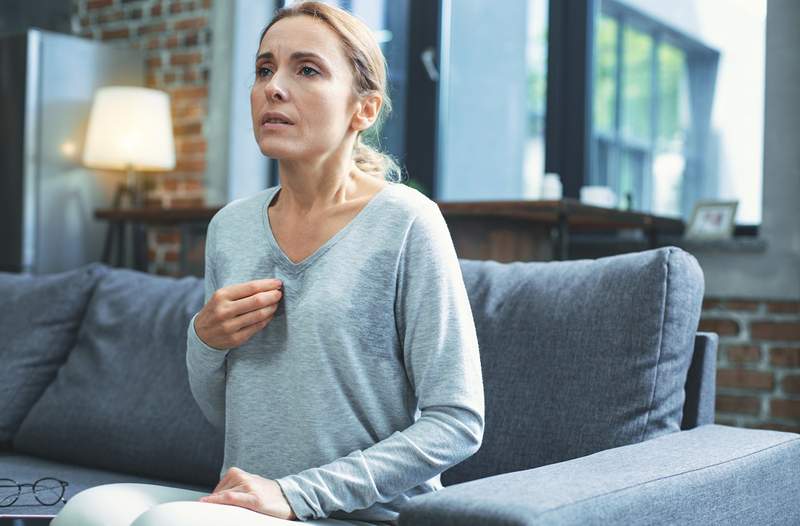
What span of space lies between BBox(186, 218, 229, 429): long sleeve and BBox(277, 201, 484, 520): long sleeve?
277 mm

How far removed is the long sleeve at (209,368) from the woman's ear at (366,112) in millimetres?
300

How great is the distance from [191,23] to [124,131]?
0.73 m

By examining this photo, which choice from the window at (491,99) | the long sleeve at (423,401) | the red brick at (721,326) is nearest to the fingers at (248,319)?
the long sleeve at (423,401)

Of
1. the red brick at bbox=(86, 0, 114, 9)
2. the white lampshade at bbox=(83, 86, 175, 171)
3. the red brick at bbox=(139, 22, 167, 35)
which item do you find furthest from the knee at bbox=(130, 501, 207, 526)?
the red brick at bbox=(86, 0, 114, 9)

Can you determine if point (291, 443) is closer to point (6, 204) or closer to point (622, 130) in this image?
point (622, 130)

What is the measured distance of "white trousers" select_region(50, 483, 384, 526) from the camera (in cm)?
122

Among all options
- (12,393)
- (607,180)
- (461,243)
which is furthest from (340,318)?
(607,180)

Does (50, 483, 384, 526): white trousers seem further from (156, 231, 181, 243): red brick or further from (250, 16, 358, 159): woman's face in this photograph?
(156, 231, 181, 243): red brick

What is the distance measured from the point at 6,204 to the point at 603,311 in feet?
11.5

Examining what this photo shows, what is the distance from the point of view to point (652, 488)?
1268 millimetres

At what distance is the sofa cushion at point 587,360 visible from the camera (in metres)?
1.63

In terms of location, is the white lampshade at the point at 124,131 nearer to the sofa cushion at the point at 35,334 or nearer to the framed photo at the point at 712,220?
the sofa cushion at the point at 35,334

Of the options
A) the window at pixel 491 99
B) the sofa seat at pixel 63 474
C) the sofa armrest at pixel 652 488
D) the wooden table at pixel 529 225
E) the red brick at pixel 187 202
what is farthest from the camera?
the red brick at pixel 187 202

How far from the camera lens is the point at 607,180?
3.92 meters
